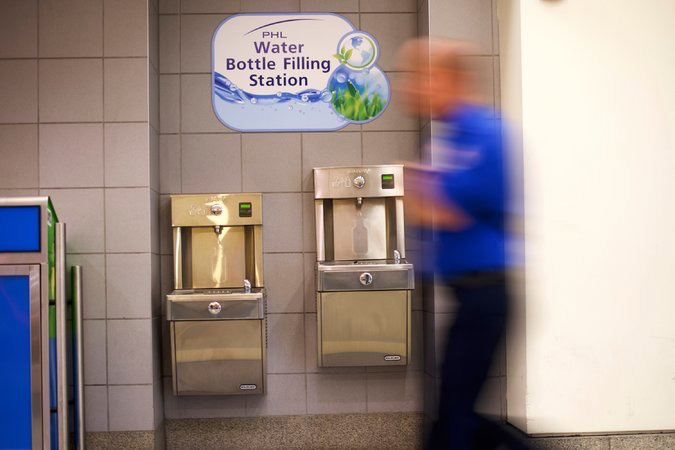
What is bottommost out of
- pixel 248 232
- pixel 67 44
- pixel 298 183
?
pixel 248 232

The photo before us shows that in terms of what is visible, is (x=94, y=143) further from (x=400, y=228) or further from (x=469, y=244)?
(x=469, y=244)

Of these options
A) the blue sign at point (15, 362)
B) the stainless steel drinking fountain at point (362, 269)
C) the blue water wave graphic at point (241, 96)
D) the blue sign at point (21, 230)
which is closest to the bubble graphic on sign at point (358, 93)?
the blue water wave graphic at point (241, 96)

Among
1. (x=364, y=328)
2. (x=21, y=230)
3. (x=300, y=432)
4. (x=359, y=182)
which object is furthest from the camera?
(x=300, y=432)

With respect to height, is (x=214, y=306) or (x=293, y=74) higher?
(x=293, y=74)

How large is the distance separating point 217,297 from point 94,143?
3.80 feet

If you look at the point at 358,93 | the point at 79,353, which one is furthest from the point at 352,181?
Result: the point at 79,353

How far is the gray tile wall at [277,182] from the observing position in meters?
4.65

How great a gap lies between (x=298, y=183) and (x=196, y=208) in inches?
25.8

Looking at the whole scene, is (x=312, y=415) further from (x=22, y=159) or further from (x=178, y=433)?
(x=22, y=159)

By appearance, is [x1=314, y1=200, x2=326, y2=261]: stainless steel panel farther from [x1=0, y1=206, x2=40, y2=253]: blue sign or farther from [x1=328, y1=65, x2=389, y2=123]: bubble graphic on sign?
[x1=0, y1=206, x2=40, y2=253]: blue sign

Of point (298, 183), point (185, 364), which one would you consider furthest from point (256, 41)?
point (185, 364)

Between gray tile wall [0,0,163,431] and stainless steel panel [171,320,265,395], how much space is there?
231 millimetres

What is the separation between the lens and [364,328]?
A: 14.0ft

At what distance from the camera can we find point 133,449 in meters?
4.30
